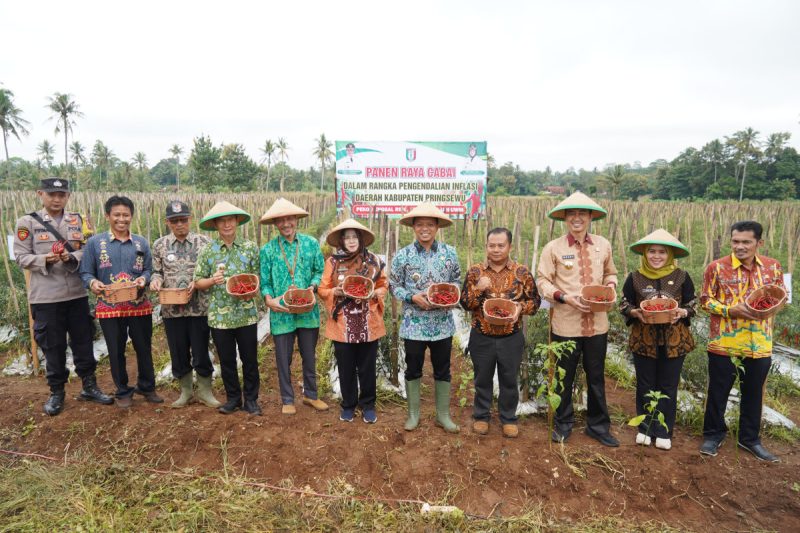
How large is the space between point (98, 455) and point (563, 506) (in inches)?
118

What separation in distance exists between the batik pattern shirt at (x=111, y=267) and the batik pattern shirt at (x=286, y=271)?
0.96 m

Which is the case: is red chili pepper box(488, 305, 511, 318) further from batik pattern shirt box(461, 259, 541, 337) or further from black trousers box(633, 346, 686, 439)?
black trousers box(633, 346, 686, 439)

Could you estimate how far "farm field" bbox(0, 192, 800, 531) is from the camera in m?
2.43

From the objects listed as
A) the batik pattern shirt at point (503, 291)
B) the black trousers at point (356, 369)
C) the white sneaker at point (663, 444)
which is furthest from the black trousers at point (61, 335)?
the white sneaker at point (663, 444)

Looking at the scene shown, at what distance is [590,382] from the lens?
3.10 meters

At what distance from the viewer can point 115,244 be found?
11.1ft

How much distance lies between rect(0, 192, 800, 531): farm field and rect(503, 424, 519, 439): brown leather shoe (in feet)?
0.18

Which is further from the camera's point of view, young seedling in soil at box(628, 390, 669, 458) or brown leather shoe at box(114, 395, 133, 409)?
brown leather shoe at box(114, 395, 133, 409)

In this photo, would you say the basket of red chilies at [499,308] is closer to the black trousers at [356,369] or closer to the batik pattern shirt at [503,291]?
the batik pattern shirt at [503,291]

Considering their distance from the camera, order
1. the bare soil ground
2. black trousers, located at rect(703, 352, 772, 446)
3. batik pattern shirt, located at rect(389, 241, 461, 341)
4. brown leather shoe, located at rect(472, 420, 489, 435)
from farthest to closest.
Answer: brown leather shoe, located at rect(472, 420, 489, 435), batik pattern shirt, located at rect(389, 241, 461, 341), black trousers, located at rect(703, 352, 772, 446), the bare soil ground

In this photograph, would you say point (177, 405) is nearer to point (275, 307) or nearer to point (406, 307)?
point (275, 307)

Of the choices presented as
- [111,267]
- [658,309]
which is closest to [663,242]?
[658,309]

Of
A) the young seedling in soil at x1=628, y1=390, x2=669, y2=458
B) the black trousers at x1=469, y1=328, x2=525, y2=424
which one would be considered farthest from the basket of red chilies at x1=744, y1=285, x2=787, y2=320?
the black trousers at x1=469, y1=328, x2=525, y2=424

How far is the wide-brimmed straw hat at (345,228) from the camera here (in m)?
3.10
